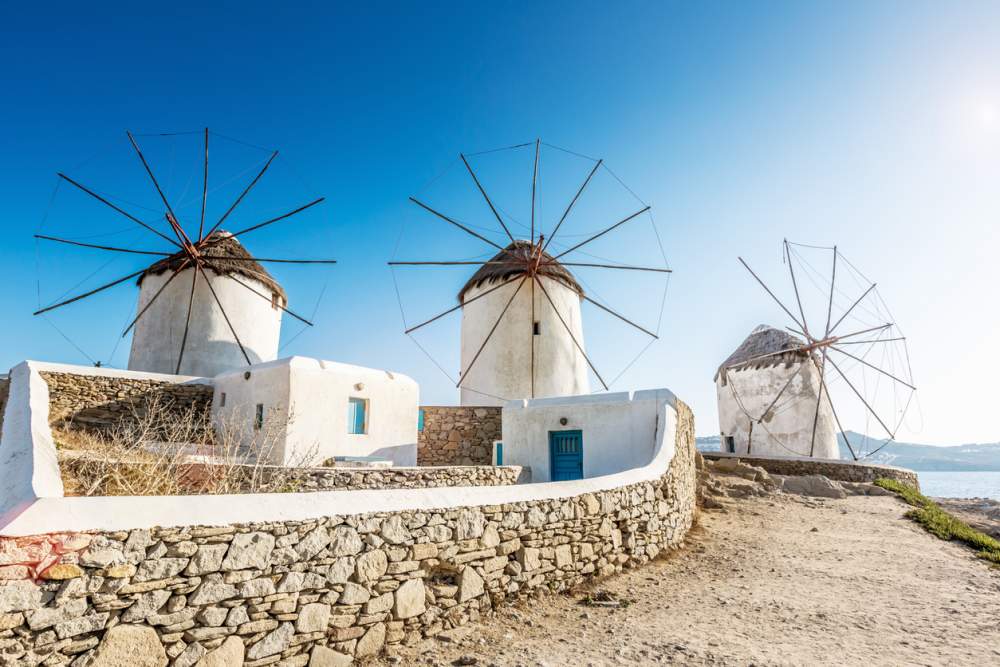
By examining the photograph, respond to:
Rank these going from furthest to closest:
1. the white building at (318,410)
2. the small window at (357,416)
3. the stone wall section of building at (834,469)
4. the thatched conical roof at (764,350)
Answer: the thatched conical roof at (764,350) → the stone wall section of building at (834,469) → the small window at (357,416) → the white building at (318,410)

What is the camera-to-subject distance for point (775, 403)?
20359mm

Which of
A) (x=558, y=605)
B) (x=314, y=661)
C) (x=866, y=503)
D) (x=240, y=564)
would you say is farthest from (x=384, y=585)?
(x=866, y=503)

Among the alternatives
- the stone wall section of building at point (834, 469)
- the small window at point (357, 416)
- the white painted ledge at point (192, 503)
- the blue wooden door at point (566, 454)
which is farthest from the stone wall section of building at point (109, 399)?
the stone wall section of building at point (834, 469)

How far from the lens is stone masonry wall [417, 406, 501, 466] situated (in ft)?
43.4

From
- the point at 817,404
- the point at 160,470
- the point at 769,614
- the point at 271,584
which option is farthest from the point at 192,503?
the point at 817,404

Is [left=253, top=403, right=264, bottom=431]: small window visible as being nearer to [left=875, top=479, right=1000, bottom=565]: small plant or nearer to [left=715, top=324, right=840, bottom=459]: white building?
[left=875, top=479, right=1000, bottom=565]: small plant

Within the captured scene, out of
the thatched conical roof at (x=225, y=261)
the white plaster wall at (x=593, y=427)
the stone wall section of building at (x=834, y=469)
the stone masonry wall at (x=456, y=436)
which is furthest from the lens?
the stone wall section of building at (x=834, y=469)

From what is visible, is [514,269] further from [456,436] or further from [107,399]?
[107,399]

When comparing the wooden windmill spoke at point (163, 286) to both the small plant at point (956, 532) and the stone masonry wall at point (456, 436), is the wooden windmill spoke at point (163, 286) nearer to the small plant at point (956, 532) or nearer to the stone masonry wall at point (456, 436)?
the stone masonry wall at point (456, 436)

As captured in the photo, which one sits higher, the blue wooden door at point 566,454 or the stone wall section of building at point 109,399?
the stone wall section of building at point 109,399

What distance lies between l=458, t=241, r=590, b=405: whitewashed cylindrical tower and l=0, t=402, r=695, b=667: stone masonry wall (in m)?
11.1

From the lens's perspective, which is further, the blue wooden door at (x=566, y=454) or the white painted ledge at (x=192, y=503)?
the blue wooden door at (x=566, y=454)

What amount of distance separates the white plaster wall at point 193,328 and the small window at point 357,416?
546 centimetres

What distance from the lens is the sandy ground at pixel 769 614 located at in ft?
12.5
